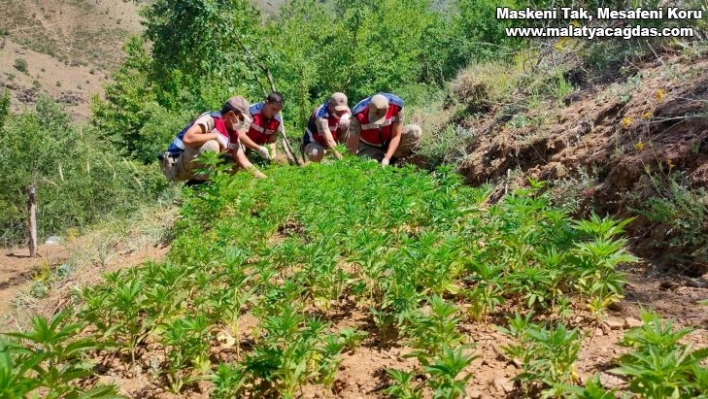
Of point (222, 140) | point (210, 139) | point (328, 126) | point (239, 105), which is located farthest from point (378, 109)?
point (210, 139)

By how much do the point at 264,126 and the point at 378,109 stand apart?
1608 mm

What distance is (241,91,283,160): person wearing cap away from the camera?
22.6 ft

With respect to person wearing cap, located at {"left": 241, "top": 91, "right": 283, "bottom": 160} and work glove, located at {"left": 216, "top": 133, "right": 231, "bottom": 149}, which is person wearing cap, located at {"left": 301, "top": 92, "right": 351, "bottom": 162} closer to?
person wearing cap, located at {"left": 241, "top": 91, "right": 283, "bottom": 160}

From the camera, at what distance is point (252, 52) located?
962 centimetres

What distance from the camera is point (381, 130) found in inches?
279

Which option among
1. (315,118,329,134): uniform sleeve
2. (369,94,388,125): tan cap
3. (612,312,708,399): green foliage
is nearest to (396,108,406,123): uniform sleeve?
(369,94,388,125): tan cap

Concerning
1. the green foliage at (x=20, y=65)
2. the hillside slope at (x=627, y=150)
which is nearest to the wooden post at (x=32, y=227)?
the hillside slope at (x=627, y=150)

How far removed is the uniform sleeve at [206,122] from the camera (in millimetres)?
A: 6301

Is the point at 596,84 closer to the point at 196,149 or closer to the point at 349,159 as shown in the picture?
the point at 349,159

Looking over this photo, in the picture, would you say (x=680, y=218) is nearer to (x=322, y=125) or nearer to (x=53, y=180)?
(x=322, y=125)

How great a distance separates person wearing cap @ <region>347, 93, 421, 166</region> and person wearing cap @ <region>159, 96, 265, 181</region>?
147 centimetres

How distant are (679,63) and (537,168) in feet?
5.82

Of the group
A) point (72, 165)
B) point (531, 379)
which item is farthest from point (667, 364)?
point (72, 165)

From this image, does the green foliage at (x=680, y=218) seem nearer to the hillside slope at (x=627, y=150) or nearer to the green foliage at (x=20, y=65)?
the hillside slope at (x=627, y=150)
